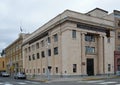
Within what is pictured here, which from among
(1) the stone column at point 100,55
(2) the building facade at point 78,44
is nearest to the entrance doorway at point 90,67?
(2) the building facade at point 78,44

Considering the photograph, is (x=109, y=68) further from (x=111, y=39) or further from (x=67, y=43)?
(x=67, y=43)

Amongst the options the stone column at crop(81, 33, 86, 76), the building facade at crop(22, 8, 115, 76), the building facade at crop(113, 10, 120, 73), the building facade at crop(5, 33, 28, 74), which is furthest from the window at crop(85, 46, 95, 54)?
the building facade at crop(5, 33, 28, 74)

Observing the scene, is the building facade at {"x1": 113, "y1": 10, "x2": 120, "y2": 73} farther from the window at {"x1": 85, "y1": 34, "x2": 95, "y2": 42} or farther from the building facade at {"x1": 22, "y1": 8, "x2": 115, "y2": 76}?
the window at {"x1": 85, "y1": 34, "x2": 95, "y2": 42}

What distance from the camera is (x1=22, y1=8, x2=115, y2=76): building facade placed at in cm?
4472

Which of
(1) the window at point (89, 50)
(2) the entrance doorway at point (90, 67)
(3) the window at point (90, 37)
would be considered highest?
(3) the window at point (90, 37)

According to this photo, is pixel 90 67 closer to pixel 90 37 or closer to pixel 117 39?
pixel 90 37

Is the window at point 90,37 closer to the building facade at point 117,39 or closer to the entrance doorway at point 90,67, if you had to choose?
the entrance doorway at point 90,67

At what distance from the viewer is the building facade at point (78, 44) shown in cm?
4472

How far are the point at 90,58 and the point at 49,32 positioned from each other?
10623 millimetres

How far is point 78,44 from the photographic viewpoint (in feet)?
150

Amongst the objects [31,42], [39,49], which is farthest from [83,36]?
[31,42]

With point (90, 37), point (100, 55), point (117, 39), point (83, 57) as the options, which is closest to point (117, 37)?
point (117, 39)

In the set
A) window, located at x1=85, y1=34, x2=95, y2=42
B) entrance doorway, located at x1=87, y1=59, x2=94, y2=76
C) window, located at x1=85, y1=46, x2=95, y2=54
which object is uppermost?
window, located at x1=85, y1=34, x2=95, y2=42

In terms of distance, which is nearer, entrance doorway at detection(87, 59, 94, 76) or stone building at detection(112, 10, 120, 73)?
entrance doorway at detection(87, 59, 94, 76)
